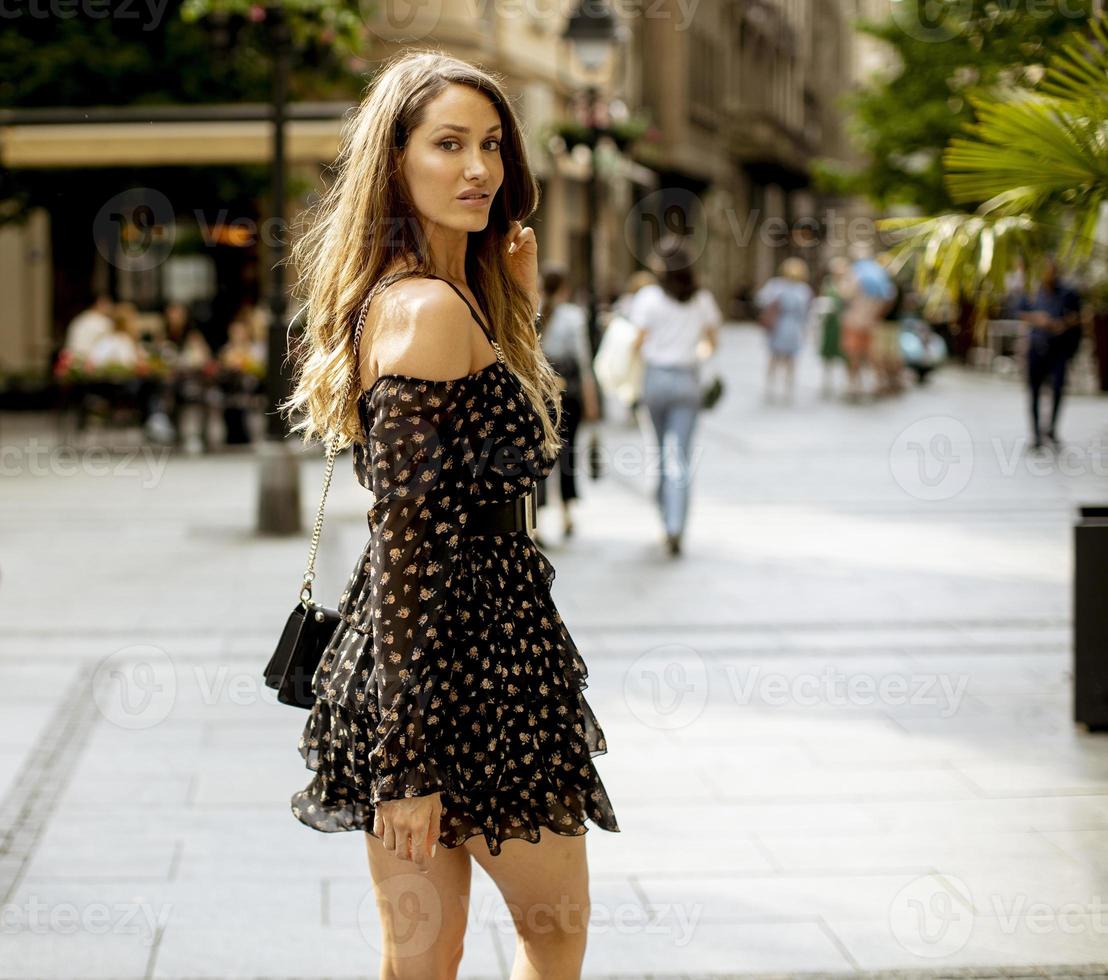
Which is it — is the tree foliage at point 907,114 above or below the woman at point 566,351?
above

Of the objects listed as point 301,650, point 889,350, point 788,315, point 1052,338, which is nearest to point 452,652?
point 301,650

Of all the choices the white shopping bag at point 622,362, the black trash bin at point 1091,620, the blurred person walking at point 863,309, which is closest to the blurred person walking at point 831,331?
the blurred person walking at point 863,309

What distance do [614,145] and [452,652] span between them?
18.1m

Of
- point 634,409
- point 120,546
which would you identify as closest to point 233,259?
point 634,409

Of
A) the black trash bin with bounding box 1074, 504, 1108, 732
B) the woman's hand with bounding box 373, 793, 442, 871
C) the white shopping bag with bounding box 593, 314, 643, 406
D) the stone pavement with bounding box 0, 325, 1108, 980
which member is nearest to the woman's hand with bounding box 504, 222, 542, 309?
the woman's hand with bounding box 373, 793, 442, 871

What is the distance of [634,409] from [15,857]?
14380 mm

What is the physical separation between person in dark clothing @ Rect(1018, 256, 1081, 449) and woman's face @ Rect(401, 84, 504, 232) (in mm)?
14025

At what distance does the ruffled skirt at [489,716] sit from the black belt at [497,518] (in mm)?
15

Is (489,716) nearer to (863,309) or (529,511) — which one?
(529,511)

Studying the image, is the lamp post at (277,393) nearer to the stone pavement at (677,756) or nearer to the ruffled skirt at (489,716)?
the stone pavement at (677,756)

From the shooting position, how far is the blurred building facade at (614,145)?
1728 centimetres

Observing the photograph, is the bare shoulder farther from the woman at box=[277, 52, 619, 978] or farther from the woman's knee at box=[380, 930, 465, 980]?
the woman's knee at box=[380, 930, 465, 980]

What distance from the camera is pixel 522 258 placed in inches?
114

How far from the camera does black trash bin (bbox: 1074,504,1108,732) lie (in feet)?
19.6
